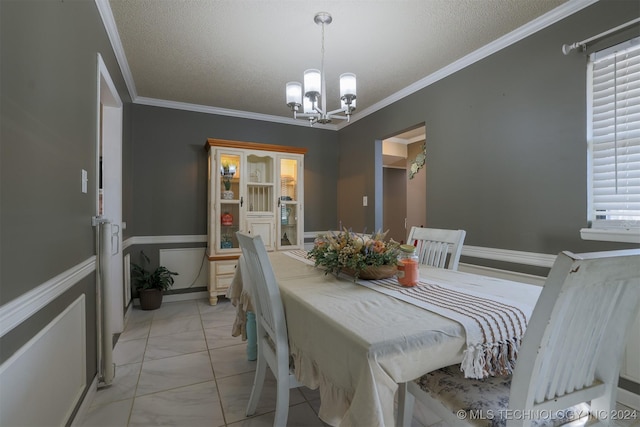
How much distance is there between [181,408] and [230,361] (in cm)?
54

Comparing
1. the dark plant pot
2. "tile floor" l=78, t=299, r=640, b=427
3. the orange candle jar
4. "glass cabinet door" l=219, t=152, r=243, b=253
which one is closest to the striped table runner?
the orange candle jar

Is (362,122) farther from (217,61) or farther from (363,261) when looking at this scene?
(363,261)

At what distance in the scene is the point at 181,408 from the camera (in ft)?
5.44

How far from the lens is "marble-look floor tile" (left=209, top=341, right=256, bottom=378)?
2.05m

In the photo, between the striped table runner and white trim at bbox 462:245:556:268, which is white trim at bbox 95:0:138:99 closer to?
the striped table runner

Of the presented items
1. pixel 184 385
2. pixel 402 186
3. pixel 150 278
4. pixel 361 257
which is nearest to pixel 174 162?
pixel 150 278

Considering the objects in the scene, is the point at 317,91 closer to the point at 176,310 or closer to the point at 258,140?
the point at 258,140

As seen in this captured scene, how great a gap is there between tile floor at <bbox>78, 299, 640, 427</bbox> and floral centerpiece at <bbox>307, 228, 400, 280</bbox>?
2.64ft

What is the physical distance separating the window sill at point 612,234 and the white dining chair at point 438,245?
2.19 feet

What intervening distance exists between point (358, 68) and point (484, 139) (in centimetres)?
125

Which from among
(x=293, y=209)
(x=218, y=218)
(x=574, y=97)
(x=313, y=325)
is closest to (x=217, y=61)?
(x=218, y=218)

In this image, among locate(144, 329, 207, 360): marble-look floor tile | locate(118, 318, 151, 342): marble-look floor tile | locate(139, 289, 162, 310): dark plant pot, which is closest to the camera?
locate(144, 329, 207, 360): marble-look floor tile

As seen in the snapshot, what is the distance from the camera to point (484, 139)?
2.47 metres

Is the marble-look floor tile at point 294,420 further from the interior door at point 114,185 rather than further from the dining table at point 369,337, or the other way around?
the interior door at point 114,185
